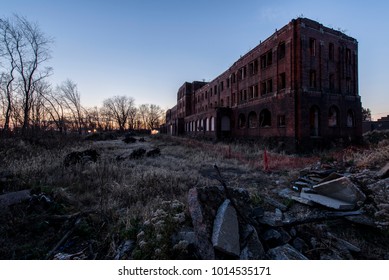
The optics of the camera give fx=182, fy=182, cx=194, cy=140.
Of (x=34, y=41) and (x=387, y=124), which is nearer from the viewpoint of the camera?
(x=34, y=41)

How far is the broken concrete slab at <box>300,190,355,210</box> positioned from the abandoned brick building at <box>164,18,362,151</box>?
38.6ft

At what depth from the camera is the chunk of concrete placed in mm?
3887

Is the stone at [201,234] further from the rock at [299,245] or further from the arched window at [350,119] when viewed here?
the arched window at [350,119]

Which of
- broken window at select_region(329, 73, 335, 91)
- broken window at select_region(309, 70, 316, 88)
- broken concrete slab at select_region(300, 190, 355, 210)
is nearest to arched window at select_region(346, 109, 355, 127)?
broken window at select_region(329, 73, 335, 91)

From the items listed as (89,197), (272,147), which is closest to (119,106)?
(272,147)

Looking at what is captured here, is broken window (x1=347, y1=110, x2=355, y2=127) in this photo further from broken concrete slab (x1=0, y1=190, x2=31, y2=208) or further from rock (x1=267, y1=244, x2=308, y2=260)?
broken concrete slab (x1=0, y1=190, x2=31, y2=208)

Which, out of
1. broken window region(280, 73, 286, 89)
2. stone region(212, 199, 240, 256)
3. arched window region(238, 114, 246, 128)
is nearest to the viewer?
stone region(212, 199, 240, 256)

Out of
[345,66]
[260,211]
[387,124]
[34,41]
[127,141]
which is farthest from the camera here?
[387,124]

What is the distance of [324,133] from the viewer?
632 inches

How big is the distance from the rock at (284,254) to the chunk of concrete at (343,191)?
2.38 m

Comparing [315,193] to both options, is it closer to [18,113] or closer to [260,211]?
[260,211]

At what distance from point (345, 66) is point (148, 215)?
22.7 meters

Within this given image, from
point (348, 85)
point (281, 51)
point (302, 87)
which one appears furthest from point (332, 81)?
point (281, 51)

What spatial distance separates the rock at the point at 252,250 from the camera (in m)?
2.37
